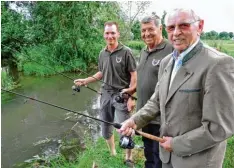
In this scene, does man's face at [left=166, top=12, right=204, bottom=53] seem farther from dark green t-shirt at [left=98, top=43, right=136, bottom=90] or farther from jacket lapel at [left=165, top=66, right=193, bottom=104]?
dark green t-shirt at [left=98, top=43, right=136, bottom=90]

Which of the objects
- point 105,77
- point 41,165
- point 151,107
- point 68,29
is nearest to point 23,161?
point 41,165

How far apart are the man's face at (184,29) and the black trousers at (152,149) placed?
130cm

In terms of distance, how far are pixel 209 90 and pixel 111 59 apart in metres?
2.22

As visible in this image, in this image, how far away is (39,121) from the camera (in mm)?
7055

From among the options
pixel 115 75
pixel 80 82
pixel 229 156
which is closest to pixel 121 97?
pixel 115 75

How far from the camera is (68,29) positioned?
14.9 metres

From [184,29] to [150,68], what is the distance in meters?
1.18

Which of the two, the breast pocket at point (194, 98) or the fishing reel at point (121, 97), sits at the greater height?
the breast pocket at point (194, 98)

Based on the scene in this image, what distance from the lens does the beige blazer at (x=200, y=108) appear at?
1.66 meters

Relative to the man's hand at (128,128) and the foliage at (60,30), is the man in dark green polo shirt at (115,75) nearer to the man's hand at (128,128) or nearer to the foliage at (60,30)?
the man's hand at (128,128)

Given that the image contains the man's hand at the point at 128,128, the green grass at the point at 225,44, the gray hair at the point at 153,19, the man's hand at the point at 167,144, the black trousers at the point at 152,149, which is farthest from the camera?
the green grass at the point at 225,44

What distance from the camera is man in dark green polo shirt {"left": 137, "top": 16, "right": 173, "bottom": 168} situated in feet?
9.65

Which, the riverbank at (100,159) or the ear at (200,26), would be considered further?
the riverbank at (100,159)

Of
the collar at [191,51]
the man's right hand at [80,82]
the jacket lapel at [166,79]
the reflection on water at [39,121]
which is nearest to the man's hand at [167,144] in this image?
the jacket lapel at [166,79]
